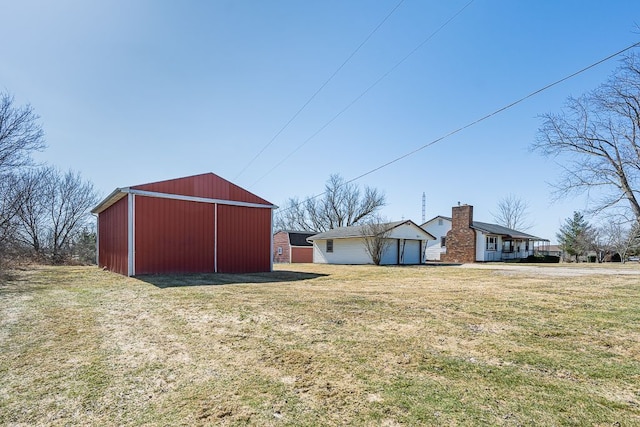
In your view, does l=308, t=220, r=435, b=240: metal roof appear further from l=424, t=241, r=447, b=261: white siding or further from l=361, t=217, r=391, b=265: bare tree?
Result: l=424, t=241, r=447, b=261: white siding

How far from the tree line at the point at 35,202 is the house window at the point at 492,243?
3036 centimetres

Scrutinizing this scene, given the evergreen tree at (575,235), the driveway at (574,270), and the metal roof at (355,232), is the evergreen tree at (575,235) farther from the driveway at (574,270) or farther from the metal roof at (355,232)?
the metal roof at (355,232)

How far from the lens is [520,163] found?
17.6m

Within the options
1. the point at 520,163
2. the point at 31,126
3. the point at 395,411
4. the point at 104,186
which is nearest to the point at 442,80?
the point at 520,163

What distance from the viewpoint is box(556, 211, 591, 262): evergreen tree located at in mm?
37737

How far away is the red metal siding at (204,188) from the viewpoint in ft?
39.2

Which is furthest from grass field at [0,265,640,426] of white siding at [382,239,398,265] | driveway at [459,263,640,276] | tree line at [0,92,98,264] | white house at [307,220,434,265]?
white house at [307,220,434,265]

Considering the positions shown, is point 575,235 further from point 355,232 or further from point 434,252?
point 355,232

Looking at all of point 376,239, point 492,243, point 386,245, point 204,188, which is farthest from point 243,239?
point 492,243

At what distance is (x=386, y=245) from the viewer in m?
22.7

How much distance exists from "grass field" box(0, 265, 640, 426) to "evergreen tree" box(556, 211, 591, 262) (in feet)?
131

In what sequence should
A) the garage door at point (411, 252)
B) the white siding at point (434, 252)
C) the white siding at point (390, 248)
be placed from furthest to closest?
1. the white siding at point (434, 252)
2. the garage door at point (411, 252)
3. the white siding at point (390, 248)

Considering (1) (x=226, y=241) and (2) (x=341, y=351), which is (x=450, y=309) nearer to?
(2) (x=341, y=351)

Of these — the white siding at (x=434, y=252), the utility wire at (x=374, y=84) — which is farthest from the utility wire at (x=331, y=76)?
the white siding at (x=434, y=252)
